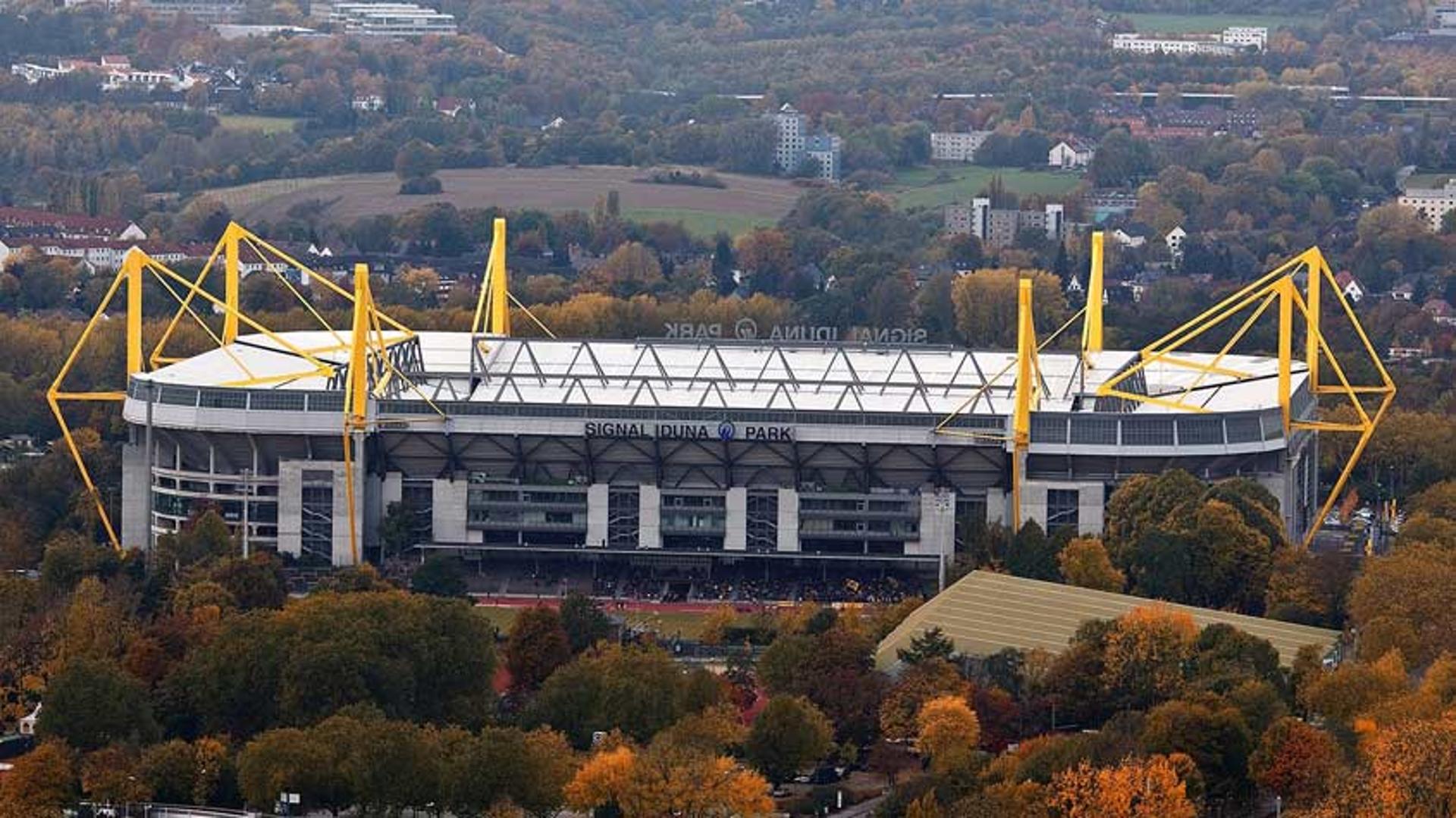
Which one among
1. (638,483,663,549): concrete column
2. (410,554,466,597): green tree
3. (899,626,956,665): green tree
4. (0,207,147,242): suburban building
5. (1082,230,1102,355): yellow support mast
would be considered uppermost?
(1082,230,1102,355): yellow support mast

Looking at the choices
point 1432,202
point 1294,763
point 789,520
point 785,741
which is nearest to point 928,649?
point 785,741

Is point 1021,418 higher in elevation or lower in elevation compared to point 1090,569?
higher

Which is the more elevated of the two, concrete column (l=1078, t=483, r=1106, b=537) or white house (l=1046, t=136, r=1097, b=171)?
concrete column (l=1078, t=483, r=1106, b=537)

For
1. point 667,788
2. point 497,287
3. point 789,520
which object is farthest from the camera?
point 497,287

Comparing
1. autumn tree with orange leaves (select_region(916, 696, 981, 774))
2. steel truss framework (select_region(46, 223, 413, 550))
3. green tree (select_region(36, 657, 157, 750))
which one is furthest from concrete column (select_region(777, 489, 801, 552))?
green tree (select_region(36, 657, 157, 750))

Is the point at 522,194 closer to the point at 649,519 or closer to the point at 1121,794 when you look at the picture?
the point at 649,519

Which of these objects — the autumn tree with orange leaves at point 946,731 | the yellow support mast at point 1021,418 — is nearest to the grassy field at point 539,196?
the yellow support mast at point 1021,418

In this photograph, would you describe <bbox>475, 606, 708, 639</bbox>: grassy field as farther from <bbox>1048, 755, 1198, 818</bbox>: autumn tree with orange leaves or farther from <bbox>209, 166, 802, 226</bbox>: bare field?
<bbox>209, 166, 802, 226</bbox>: bare field
